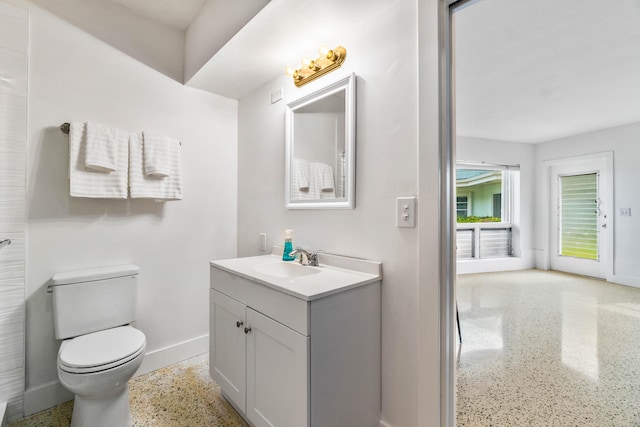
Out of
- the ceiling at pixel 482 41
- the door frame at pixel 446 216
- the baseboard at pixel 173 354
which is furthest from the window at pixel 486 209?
the baseboard at pixel 173 354

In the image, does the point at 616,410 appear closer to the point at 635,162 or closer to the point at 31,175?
the point at 31,175

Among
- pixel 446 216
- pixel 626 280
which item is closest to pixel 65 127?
pixel 446 216

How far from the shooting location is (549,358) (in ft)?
6.88

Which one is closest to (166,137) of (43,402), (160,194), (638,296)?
(160,194)

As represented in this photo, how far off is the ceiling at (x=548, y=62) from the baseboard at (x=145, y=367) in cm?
280

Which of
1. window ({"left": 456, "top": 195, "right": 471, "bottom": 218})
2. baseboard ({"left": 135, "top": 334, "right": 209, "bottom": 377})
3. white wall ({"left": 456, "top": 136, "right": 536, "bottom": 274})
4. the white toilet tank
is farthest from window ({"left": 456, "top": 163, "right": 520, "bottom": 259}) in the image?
the white toilet tank

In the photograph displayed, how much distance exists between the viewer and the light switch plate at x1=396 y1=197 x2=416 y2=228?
4.11 feet

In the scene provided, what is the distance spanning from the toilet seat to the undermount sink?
2.40 feet

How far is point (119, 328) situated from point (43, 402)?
1.93 feet

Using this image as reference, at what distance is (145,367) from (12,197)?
4.38 ft

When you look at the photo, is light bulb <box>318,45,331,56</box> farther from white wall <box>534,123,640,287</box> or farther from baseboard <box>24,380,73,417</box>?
white wall <box>534,123,640,287</box>

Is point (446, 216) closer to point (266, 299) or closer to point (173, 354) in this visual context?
point (266, 299)

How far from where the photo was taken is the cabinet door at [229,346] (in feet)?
4.81

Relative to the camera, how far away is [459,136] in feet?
14.9
